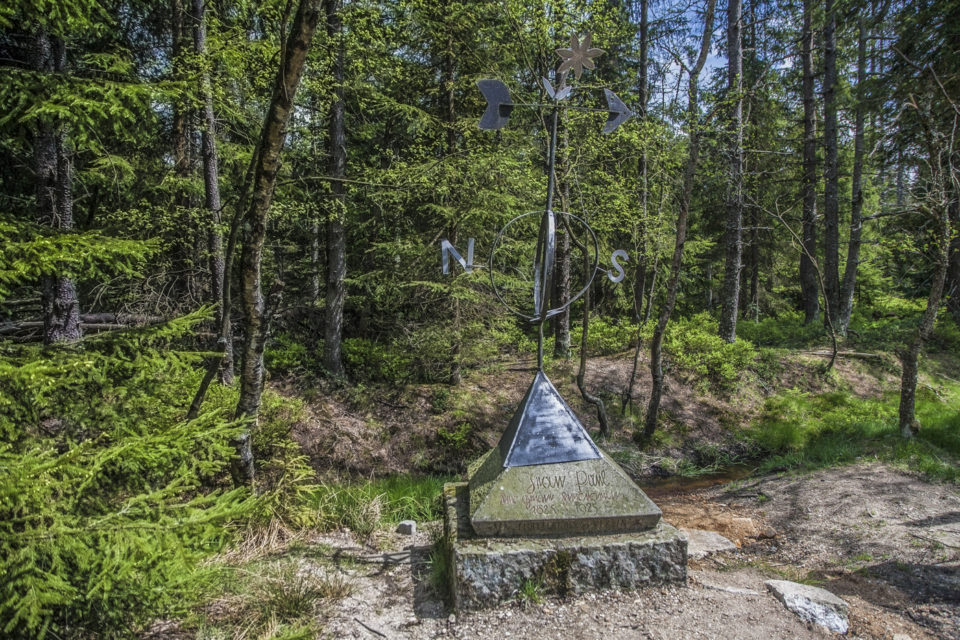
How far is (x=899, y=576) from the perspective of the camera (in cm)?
374

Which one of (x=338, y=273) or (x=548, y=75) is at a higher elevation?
(x=548, y=75)

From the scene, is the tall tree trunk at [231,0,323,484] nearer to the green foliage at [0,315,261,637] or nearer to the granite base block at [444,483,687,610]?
the green foliage at [0,315,261,637]

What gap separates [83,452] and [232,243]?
154cm

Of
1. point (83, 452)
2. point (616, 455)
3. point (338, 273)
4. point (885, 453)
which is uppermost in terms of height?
point (338, 273)

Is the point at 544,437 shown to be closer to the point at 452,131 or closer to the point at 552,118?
the point at 552,118

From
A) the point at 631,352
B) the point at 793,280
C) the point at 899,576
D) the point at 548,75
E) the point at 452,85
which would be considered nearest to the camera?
the point at 899,576

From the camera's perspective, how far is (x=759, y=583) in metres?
3.52

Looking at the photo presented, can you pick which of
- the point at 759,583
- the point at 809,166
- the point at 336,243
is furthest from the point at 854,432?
the point at 336,243

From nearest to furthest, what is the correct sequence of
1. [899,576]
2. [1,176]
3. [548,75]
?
[899,576]
[1,176]
[548,75]

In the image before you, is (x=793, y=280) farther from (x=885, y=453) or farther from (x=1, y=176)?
(x=1, y=176)

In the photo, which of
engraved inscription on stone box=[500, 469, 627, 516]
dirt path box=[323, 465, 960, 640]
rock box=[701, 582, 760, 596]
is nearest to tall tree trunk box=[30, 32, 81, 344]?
dirt path box=[323, 465, 960, 640]

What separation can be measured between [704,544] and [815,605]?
4.51 ft

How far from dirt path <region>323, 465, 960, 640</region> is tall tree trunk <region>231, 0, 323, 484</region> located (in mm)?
1404

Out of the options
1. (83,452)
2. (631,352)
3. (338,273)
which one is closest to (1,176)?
(338,273)
